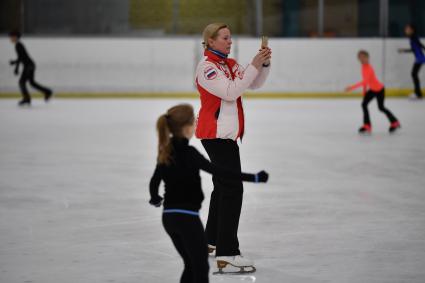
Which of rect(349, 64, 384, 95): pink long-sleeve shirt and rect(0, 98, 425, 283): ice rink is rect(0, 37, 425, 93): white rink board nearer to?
rect(0, 98, 425, 283): ice rink

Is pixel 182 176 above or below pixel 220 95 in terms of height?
below

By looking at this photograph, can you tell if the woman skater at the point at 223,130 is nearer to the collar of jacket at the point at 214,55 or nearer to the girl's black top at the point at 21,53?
the collar of jacket at the point at 214,55

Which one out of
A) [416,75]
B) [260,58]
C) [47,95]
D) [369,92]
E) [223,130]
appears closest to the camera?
[260,58]

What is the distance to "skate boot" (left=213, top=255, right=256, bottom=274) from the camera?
501cm

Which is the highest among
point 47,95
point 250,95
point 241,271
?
point 241,271

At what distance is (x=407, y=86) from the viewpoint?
22.0m

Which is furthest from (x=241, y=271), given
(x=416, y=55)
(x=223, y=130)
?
(x=416, y=55)

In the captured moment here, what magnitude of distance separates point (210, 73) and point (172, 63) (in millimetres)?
16979

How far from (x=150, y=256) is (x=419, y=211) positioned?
2497 mm

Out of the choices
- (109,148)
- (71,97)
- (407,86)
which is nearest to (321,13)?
(407,86)

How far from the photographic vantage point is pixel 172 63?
862 inches

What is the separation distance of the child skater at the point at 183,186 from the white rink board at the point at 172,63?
17.8 m

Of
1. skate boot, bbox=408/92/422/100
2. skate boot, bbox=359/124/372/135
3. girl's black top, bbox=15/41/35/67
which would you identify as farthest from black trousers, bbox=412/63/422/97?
girl's black top, bbox=15/41/35/67

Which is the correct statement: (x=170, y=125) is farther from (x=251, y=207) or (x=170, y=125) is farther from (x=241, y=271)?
(x=251, y=207)
